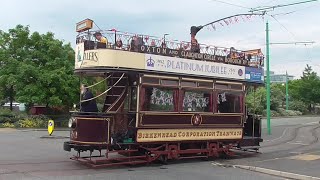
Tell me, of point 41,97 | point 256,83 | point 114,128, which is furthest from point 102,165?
point 41,97

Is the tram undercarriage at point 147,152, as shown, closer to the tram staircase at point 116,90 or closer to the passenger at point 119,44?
the tram staircase at point 116,90

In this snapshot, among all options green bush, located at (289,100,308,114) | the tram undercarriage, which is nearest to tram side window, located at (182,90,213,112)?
the tram undercarriage

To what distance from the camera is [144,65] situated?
14.5m

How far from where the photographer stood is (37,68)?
36250mm

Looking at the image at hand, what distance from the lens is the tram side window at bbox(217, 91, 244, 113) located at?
16.7 meters

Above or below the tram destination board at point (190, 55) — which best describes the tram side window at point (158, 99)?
below

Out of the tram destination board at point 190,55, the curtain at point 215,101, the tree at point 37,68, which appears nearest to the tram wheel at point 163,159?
the curtain at point 215,101

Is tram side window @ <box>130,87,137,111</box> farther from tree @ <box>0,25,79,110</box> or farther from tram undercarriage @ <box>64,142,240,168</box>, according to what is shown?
tree @ <box>0,25,79,110</box>

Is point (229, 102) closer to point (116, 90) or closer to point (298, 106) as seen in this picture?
point (116, 90)

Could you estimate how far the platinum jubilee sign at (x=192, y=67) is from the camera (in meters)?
14.7

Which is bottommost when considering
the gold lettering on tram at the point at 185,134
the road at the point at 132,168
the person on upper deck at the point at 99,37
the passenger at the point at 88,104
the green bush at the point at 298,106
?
the road at the point at 132,168

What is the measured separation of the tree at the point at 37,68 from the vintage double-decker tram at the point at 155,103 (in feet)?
70.0

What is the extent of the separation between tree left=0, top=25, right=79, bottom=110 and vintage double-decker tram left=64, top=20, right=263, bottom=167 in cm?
2133

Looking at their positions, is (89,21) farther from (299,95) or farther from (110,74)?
(299,95)
